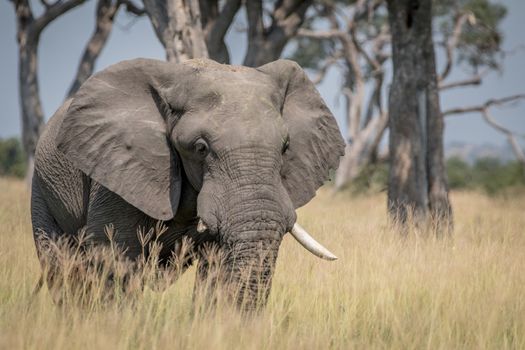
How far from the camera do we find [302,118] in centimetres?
469

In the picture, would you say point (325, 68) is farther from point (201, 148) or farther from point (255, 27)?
point (201, 148)

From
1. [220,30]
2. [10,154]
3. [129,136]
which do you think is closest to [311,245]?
[129,136]

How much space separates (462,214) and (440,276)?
938 cm

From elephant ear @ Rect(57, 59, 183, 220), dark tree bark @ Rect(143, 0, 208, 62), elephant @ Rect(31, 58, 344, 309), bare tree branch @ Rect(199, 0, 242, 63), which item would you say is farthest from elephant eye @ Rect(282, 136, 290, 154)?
bare tree branch @ Rect(199, 0, 242, 63)

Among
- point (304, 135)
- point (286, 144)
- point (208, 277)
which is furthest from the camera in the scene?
point (304, 135)

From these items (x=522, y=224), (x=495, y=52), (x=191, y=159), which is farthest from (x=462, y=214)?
(x=191, y=159)

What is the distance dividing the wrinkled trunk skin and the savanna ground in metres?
0.16

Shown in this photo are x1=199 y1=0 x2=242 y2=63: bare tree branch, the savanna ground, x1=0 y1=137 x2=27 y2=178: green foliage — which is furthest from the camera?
x1=0 y1=137 x2=27 y2=178: green foliage

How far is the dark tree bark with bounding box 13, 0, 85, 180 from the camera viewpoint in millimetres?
16047

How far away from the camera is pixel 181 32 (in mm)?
9359

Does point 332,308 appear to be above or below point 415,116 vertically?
below

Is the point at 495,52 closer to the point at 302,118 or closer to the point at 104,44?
the point at 104,44

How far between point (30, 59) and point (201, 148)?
44.0 ft

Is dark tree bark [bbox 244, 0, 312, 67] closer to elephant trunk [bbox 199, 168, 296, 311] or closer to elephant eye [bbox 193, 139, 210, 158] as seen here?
elephant eye [bbox 193, 139, 210, 158]
